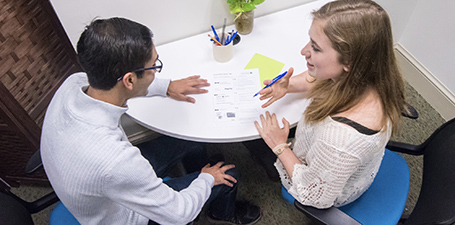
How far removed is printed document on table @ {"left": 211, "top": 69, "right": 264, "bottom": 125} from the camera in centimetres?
112

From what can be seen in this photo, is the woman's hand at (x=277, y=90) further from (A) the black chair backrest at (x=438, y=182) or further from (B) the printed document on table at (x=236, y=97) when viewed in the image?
(A) the black chair backrest at (x=438, y=182)

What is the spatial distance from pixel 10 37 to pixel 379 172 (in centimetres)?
154

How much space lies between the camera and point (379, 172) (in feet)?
3.81

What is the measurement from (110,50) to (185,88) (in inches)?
16.7

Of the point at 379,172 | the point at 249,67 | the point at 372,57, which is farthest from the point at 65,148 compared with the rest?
the point at 379,172

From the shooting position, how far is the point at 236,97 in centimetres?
118

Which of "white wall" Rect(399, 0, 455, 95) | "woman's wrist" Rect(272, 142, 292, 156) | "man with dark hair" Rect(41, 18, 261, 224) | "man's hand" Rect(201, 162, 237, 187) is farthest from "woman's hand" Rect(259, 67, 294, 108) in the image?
"white wall" Rect(399, 0, 455, 95)

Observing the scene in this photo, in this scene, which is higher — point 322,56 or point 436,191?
point 322,56

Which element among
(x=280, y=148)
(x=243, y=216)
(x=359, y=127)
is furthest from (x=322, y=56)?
(x=243, y=216)

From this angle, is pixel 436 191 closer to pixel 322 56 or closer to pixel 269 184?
pixel 322 56

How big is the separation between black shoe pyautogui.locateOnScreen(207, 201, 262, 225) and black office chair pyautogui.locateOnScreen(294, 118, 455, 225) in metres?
0.63

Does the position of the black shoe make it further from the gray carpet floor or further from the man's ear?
the man's ear

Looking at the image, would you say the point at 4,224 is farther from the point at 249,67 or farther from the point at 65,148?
the point at 249,67

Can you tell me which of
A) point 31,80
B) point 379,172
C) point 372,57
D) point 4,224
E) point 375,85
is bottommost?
point 379,172
